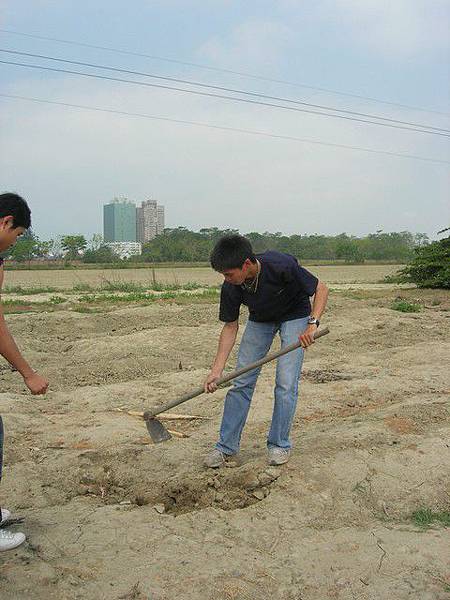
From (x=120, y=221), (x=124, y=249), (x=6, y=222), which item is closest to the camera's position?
(x=6, y=222)

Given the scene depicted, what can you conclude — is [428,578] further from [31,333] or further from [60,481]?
[31,333]

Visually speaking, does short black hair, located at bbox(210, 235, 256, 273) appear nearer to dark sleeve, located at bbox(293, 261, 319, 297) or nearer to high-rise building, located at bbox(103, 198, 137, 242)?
dark sleeve, located at bbox(293, 261, 319, 297)

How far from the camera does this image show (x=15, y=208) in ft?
9.83

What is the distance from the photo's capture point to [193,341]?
31.5 ft

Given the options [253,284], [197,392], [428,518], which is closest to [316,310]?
[253,284]

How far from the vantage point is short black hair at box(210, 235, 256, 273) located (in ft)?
12.5

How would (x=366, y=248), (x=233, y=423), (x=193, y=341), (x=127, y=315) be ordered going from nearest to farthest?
(x=233, y=423) → (x=193, y=341) → (x=127, y=315) → (x=366, y=248)

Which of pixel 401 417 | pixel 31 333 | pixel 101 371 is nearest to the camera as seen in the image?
pixel 401 417

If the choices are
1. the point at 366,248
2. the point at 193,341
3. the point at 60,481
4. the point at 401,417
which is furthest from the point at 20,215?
the point at 366,248

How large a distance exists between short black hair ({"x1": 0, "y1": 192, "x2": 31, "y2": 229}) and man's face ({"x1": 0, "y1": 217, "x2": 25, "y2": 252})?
0.01m

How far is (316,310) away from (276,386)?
1.85 feet

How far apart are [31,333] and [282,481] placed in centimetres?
763

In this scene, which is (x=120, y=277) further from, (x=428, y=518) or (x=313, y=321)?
(x=428, y=518)

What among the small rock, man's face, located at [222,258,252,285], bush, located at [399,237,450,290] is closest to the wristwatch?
man's face, located at [222,258,252,285]
